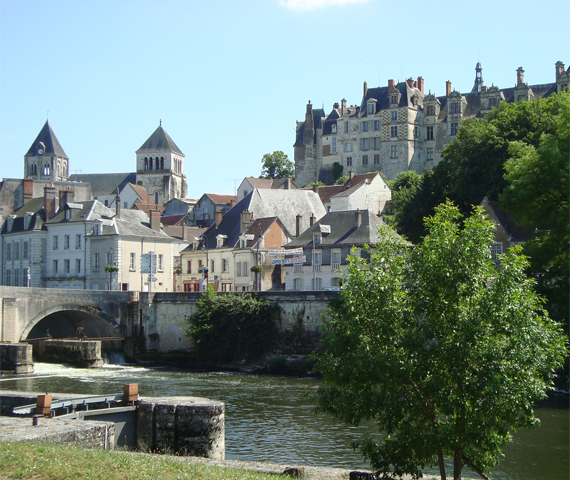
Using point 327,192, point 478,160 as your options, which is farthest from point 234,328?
point 327,192

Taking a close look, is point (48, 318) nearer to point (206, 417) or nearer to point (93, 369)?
point (93, 369)

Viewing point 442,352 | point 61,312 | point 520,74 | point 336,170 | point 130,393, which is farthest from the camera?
point 336,170

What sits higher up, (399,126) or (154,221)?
(399,126)

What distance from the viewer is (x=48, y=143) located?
12638cm

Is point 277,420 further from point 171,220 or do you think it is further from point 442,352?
point 171,220

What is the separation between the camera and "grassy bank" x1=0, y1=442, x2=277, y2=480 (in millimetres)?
10078

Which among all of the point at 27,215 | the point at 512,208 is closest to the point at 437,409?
the point at 512,208

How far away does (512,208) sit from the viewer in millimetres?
30203

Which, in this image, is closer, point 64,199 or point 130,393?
point 130,393

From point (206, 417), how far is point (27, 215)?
4047 cm

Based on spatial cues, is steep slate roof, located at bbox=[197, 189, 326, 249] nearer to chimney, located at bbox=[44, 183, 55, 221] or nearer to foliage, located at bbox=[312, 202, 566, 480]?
chimney, located at bbox=[44, 183, 55, 221]

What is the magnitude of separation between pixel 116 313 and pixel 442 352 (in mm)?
30329

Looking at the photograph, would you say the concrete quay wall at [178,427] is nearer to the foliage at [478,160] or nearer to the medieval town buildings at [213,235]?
the medieval town buildings at [213,235]

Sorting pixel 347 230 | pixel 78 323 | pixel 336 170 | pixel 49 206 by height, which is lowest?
pixel 78 323
